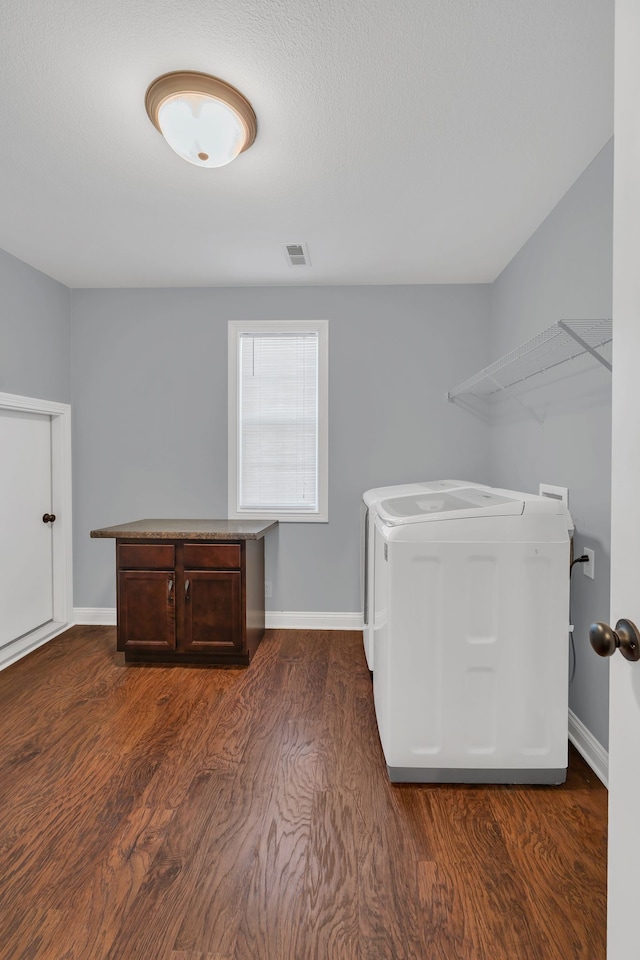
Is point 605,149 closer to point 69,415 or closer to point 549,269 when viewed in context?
point 549,269

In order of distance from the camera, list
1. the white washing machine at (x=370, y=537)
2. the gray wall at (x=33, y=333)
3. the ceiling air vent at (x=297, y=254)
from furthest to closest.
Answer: the gray wall at (x=33, y=333) < the ceiling air vent at (x=297, y=254) < the white washing machine at (x=370, y=537)

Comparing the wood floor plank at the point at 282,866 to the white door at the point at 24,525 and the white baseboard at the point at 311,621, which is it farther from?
the white door at the point at 24,525

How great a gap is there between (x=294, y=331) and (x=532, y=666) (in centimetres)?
269

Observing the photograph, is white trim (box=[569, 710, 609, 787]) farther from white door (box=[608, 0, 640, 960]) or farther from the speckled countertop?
the speckled countertop

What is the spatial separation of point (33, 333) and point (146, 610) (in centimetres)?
197

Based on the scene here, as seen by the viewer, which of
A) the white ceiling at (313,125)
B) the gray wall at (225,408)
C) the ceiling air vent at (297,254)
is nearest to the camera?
the white ceiling at (313,125)

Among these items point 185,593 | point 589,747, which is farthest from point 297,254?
point 589,747

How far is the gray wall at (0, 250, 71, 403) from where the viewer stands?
303 cm

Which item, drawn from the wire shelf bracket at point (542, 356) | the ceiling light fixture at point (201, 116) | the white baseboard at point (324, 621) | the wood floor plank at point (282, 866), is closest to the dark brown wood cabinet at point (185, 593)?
the white baseboard at point (324, 621)

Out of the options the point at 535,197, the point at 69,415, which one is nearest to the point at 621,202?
the point at 535,197

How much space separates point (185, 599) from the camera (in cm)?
300

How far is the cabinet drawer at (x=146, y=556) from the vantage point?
3006 millimetres

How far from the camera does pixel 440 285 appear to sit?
11.6 ft

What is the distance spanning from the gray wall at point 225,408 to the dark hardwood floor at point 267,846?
1.32 metres
